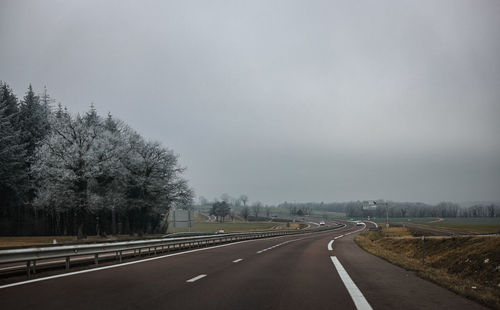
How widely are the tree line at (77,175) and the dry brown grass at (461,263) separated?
30127mm

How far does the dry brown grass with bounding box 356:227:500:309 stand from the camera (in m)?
10.9

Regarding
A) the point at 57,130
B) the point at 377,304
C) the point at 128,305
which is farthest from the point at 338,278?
the point at 57,130

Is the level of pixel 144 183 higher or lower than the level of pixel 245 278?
higher

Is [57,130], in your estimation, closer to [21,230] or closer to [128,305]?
[21,230]

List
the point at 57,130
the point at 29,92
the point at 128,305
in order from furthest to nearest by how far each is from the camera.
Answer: the point at 29,92
the point at 57,130
the point at 128,305

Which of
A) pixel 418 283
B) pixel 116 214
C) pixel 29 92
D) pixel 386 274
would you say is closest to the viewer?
pixel 418 283

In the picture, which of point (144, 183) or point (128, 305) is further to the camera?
point (144, 183)

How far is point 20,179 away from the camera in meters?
49.9

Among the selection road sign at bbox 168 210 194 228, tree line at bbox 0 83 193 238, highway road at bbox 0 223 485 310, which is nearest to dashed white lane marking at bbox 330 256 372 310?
highway road at bbox 0 223 485 310

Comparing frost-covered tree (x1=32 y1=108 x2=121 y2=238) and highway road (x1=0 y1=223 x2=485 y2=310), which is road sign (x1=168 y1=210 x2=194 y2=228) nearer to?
frost-covered tree (x1=32 y1=108 x2=121 y2=238)

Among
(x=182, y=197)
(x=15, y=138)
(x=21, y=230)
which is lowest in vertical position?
(x=21, y=230)

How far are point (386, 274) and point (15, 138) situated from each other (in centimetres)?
4929

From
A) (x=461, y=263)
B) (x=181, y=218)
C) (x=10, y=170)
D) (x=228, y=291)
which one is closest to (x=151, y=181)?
(x=181, y=218)

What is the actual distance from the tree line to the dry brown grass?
3013 centimetres
